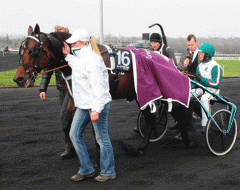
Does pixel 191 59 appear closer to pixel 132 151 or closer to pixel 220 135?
pixel 220 135

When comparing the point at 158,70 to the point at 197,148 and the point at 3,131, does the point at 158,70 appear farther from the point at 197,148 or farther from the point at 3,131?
the point at 3,131

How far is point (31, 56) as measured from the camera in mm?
3938

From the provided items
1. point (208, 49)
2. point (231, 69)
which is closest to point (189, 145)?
point (208, 49)

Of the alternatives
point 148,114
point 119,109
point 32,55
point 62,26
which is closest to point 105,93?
point 32,55

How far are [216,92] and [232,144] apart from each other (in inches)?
34.4

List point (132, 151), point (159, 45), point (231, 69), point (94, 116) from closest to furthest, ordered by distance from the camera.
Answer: point (94, 116)
point (132, 151)
point (159, 45)
point (231, 69)

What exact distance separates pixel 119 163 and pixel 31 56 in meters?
1.80

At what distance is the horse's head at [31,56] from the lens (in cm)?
390

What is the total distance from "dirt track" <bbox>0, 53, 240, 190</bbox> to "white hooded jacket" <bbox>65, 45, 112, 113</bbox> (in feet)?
3.06

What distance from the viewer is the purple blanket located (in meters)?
4.18

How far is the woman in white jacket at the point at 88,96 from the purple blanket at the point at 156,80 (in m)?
0.76

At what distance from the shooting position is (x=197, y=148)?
506 centimetres

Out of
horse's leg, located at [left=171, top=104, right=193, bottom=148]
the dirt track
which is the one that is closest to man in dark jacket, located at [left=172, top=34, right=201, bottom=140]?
horse's leg, located at [left=171, top=104, right=193, bottom=148]

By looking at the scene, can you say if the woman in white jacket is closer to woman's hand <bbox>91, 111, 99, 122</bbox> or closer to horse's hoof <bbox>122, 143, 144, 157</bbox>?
woman's hand <bbox>91, 111, 99, 122</bbox>
